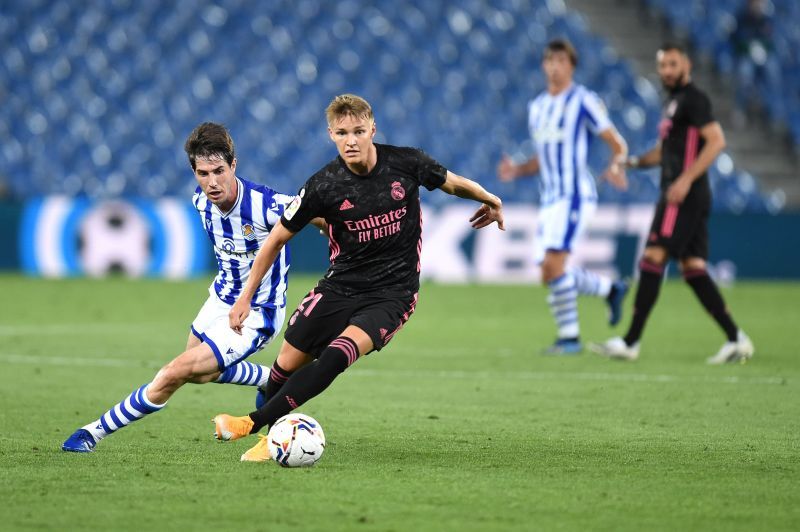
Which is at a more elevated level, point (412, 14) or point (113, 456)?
point (412, 14)

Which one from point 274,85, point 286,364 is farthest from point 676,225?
point 274,85

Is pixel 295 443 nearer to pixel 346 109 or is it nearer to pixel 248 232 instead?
pixel 248 232

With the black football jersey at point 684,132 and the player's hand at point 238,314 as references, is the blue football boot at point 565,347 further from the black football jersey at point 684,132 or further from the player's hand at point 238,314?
the player's hand at point 238,314

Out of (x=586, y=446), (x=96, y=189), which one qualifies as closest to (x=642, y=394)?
(x=586, y=446)

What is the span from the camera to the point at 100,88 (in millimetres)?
18812

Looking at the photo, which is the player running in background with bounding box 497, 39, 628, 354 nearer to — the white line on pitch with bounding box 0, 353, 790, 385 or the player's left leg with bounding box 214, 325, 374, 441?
the white line on pitch with bounding box 0, 353, 790, 385

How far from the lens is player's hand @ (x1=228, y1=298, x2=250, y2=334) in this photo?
213 inches

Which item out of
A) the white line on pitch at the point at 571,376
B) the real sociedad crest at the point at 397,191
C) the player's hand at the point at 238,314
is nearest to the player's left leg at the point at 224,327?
the player's hand at the point at 238,314

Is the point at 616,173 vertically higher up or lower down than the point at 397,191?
higher up

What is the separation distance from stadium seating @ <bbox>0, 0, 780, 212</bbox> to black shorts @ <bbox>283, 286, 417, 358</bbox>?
1263 centimetres

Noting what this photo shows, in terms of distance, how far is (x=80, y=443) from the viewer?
5.48m

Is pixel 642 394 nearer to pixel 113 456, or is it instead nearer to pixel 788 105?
pixel 113 456

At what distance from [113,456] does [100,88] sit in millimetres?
14161

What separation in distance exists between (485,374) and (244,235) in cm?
300
